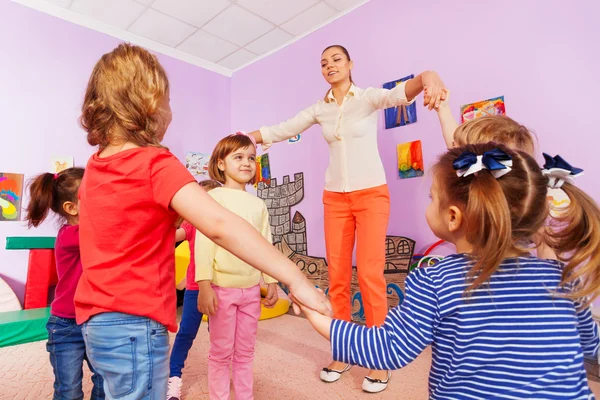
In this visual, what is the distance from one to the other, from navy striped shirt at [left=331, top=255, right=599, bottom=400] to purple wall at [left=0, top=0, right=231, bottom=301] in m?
2.75

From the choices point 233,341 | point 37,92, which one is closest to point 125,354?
point 233,341

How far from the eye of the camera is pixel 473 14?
6.91ft

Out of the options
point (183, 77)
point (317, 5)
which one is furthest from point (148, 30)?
point (317, 5)

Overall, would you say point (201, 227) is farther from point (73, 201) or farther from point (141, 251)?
point (73, 201)

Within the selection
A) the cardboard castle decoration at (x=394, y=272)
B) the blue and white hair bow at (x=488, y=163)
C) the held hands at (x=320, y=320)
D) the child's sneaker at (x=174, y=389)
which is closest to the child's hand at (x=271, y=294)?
the child's sneaker at (x=174, y=389)

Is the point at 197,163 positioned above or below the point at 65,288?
above

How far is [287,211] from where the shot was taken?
310 cm

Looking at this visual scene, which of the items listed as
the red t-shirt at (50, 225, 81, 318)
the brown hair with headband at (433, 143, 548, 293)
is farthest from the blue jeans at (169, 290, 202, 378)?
the brown hair with headband at (433, 143, 548, 293)

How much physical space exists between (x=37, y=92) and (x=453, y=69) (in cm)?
285

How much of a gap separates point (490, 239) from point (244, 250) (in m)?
0.43

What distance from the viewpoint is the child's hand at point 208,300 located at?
1.20 meters

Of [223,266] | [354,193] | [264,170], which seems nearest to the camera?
[223,266]

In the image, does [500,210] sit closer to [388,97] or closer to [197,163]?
[388,97]

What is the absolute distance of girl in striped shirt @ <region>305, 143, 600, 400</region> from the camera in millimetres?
598
